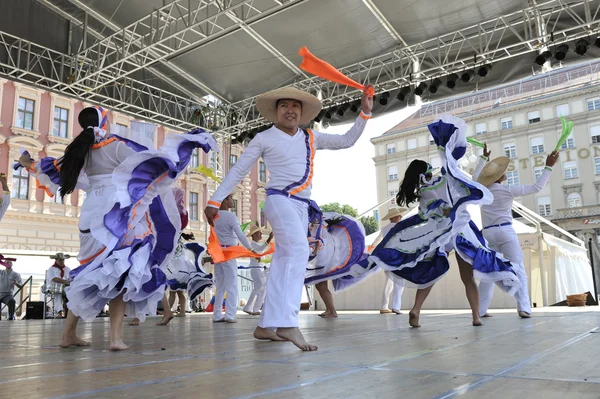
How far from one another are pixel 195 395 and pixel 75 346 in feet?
7.31

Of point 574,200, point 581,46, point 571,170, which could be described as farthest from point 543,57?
point 571,170

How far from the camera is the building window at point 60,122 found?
19469 millimetres

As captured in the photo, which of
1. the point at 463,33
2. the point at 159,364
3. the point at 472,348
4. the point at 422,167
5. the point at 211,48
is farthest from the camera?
the point at 211,48

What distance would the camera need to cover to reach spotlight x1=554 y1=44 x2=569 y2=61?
Result: 944 centimetres

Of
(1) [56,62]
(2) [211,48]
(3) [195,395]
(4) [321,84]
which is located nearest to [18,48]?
(1) [56,62]

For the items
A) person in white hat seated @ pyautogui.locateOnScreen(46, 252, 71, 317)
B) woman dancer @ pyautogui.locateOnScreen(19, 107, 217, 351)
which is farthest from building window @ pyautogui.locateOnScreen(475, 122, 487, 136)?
woman dancer @ pyautogui.locateOnScreen(19, 107, 217, 351)

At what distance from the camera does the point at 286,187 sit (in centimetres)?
334

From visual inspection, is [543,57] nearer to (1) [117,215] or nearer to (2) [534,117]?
(1) [117,215]

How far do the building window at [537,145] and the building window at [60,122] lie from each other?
116 ft

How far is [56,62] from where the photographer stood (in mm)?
12398

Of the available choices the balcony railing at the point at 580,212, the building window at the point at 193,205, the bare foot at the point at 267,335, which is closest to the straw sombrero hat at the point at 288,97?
the bare foot at the point at 267,335

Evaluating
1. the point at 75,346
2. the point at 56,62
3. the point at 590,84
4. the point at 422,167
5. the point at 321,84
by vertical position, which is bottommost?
the point at 75,346

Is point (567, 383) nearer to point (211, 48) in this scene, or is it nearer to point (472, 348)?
point (472, 348)

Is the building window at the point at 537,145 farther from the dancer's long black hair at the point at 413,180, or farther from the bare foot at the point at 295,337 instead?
the bare foot at the point at 295,337
